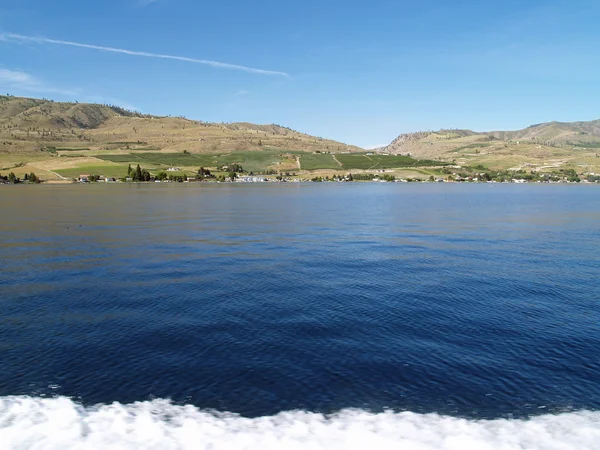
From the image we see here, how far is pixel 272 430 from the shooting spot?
667 inches

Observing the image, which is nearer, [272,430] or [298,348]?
[272,430]

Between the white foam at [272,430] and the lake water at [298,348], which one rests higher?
the lake water at [298,348]

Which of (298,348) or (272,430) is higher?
(298,348)

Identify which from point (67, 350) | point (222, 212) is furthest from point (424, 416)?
point (222, 212)

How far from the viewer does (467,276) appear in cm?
3925

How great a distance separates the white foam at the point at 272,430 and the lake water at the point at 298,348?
0.06 meters

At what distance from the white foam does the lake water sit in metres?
0.06

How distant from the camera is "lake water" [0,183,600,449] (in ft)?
56.3

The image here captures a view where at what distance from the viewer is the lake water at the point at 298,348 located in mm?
17156

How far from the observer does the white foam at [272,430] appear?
53.9 feet

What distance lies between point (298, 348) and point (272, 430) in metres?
6.68

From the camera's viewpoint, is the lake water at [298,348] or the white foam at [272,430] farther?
the lake water at [298,348]

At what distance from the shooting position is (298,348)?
76.8 ft

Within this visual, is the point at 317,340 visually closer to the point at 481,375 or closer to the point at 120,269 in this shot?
the point at 481,375
